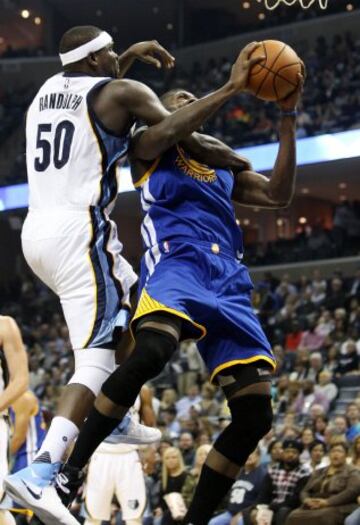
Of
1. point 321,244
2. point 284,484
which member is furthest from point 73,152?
point 321,244

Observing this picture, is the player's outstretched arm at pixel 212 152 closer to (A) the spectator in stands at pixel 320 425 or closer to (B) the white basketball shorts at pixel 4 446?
(B) the white basketball shorts at pixel 4 446

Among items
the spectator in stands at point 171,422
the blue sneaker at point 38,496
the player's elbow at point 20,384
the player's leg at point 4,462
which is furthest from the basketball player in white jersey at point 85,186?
the spectator in stands at point 171,422

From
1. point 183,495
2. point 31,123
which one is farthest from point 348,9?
point 31,123

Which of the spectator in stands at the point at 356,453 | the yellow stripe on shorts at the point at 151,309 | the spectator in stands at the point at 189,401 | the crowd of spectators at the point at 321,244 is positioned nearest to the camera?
the yellow stripe on shorts at the point at 151,309

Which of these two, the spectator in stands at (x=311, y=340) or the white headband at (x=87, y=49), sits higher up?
the white headband at (x=87, y=49)

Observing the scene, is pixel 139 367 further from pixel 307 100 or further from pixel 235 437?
pixel 307 100

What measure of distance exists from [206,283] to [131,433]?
2.88 feet

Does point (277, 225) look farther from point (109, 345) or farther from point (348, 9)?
point (109, 345)

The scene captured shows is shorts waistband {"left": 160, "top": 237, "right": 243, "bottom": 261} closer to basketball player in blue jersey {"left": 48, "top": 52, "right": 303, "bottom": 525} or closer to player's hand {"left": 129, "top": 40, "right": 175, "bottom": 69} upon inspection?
basketball player in blue jersey {"left": 48, "top": 52, "right": 303, "bottom": 525}

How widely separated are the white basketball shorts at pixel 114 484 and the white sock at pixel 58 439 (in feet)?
19.9

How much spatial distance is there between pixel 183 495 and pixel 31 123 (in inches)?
266

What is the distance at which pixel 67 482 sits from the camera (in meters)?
5.09

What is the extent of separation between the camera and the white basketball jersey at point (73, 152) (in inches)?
214

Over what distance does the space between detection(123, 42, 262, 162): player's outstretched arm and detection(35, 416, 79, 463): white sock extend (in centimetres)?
131
